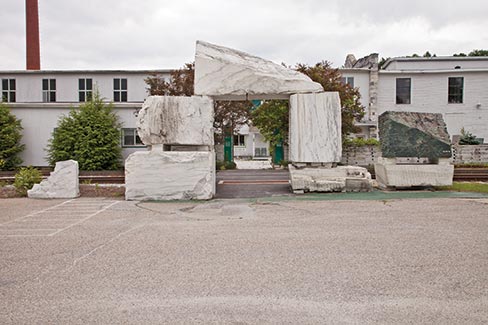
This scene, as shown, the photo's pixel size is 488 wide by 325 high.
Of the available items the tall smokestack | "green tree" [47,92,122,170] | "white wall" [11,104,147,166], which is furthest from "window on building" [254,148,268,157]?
the tall smokestack

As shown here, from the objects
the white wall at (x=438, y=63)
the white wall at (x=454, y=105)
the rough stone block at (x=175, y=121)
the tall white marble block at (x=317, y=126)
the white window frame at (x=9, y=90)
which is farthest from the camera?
the white wall at (x=438, y=63)

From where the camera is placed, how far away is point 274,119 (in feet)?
70.2

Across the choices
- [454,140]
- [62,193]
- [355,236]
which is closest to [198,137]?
[62,193]

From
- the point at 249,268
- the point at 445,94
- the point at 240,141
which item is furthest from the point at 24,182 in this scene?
the point at 240,141

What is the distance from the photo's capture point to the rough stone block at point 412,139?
10.4 m

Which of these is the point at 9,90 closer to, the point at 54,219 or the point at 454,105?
the point at 54,219

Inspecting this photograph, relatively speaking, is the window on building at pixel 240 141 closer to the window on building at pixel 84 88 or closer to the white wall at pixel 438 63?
the window on building at pixel 84 88

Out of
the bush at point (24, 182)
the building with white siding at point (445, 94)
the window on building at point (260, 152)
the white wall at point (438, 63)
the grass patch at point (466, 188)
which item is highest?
the white wall at point (438, 63)

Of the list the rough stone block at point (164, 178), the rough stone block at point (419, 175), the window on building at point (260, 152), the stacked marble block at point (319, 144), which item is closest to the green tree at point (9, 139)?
the rough stone block at point (164, 178)

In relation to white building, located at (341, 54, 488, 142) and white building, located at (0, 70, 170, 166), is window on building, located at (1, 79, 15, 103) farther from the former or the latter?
white building, located at (341, 54, 488, 142)

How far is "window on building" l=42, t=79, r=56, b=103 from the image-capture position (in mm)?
27656

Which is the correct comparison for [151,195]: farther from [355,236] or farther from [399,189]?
[399,189]

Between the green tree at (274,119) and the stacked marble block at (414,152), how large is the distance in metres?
10.5

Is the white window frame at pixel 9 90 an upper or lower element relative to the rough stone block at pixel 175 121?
upper
